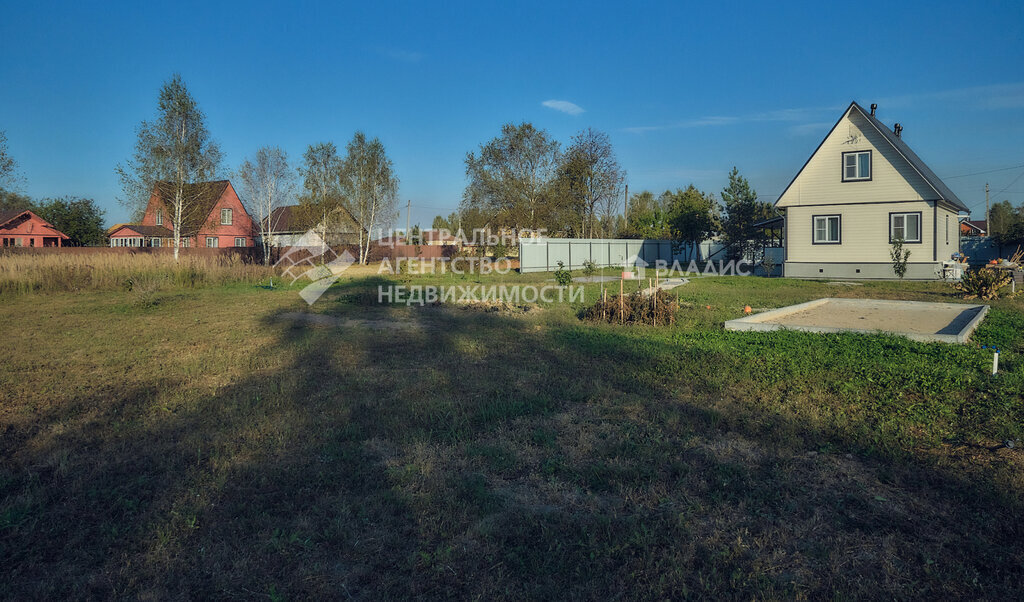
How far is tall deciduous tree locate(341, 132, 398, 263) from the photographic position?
41.7m

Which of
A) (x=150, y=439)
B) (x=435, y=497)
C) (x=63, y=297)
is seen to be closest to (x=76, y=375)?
(x=150, y=439)

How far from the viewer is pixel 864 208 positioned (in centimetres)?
2394

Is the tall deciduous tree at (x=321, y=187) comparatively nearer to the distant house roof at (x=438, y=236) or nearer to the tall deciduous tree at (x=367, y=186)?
the tall deciduous tree at (x=367, y=186)

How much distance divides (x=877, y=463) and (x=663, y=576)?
94.9 inches

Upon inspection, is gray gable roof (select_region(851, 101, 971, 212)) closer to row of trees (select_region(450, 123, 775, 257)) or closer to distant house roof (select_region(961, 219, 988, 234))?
row of trees (select_region(450, 123, 775, 257))

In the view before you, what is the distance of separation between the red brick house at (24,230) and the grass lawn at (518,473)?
4355 cm

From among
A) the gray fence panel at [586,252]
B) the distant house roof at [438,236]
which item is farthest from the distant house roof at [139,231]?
the gray fence panel at [586,252]

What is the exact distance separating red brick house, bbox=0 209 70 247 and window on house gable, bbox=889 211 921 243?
172ft

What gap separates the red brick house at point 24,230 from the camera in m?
40.3

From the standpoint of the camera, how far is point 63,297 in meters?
15.7

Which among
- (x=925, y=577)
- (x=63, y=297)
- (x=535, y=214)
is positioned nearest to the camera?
(x=925, y=577)

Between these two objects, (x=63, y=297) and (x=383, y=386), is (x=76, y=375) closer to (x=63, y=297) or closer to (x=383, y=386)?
(x=383, y=386)

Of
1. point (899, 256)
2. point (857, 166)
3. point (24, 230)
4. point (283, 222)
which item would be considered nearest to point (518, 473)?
point (899, 256)

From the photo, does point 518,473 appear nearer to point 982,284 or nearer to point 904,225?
point 982,284
